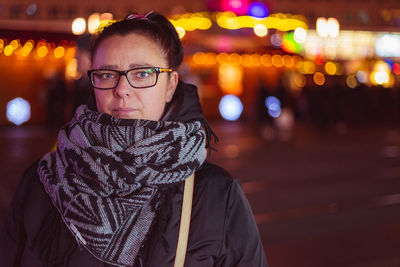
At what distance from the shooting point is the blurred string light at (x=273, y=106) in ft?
56.6

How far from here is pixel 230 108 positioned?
22.2 m

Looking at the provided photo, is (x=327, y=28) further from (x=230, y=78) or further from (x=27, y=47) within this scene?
(x=27, y=47)

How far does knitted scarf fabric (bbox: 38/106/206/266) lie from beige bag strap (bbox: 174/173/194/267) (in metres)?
0.05

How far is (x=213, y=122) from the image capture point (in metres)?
21.0

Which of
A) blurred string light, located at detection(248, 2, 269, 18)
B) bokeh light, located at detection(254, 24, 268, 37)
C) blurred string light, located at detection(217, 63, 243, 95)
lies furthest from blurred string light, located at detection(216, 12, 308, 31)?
blurred string light, located at detection(248, 2, 269, 18)

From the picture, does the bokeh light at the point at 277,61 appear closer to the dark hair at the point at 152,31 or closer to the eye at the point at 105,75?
the dark hair at the point at 152,31

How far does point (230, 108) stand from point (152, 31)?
20488 mm

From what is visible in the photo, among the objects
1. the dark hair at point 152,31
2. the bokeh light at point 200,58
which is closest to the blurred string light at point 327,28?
the bokeh light at point 200,58

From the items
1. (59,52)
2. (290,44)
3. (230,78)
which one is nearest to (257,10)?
(230,78)

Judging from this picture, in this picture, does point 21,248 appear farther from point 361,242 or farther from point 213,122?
point 213,122

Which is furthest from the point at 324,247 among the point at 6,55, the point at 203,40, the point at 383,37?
the point at 383,37

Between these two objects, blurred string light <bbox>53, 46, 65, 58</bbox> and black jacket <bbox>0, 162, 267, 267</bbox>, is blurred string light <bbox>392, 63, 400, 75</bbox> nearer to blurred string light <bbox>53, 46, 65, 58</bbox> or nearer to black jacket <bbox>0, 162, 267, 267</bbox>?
blurred string light <bbox>53, 46, 65, 58</bbox>

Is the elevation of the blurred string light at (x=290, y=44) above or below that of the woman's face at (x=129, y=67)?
above

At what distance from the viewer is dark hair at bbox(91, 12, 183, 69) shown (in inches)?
69.9
